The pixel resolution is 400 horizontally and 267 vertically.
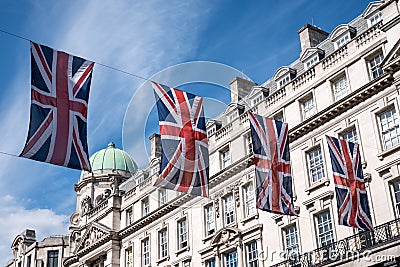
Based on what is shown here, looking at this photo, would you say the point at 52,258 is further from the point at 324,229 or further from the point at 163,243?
the point at 324,229

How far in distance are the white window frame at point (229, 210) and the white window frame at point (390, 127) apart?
11.5m

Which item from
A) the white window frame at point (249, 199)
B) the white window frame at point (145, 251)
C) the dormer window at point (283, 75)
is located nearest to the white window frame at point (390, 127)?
the dormer window at point (283, 75)

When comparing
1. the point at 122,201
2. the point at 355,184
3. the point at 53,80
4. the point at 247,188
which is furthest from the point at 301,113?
the point at 122,201

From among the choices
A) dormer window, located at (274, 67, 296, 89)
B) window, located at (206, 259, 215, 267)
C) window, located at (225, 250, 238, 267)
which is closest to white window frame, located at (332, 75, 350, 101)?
dormer window, located at (274, 67, 296, 89)

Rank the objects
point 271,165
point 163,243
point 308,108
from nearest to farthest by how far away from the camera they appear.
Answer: point 271,165 < point 308,108 < point 163,243

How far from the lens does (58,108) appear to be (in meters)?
20.1

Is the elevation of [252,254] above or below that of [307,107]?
below

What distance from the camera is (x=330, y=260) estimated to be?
29281 millimetres

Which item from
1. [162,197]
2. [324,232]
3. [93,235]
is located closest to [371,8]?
[324,232]

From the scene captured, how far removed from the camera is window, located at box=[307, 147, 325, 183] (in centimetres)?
3291

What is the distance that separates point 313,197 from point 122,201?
23509 mm

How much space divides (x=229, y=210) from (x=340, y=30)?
42.1 ft

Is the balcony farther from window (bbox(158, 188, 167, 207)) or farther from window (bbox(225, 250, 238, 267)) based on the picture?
window (bbox(158, 188, 167, 207))

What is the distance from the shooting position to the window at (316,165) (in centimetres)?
3291
